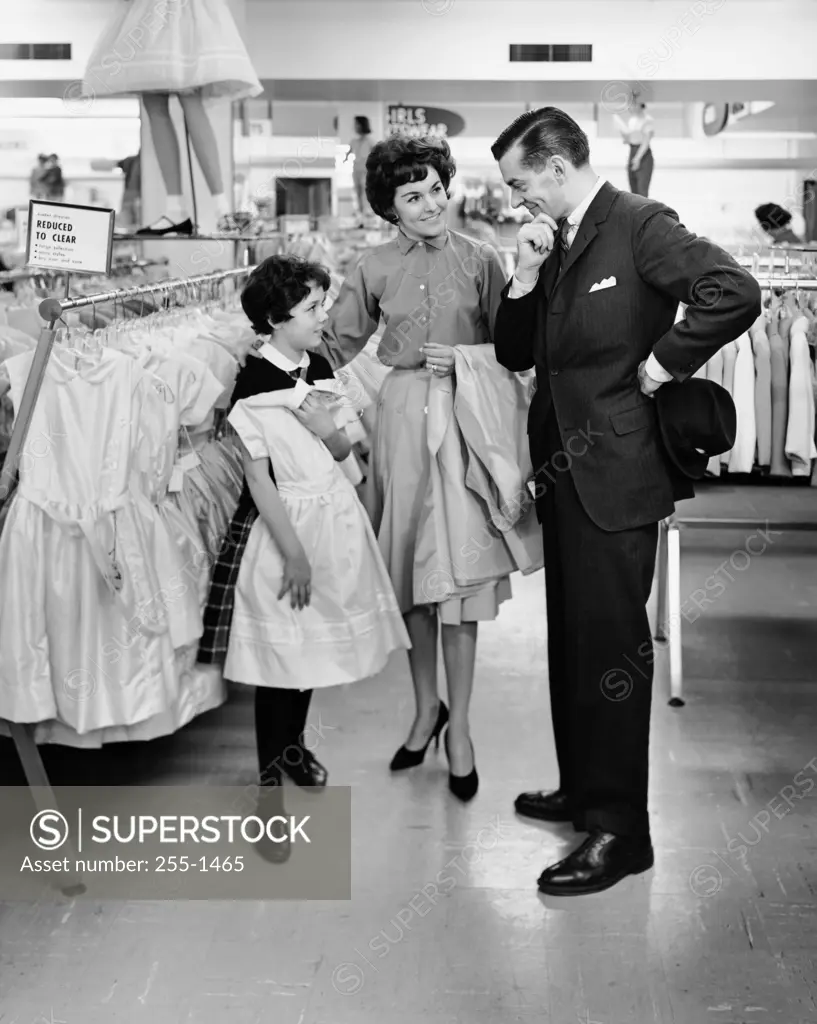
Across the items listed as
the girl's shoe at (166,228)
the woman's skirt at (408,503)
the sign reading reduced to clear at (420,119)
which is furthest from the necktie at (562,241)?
the sign reading reduced to clear at (420,119)

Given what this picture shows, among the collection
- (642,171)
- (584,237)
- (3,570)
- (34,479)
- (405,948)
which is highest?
(642,171)

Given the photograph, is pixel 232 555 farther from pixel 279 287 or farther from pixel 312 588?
pixel 279 287

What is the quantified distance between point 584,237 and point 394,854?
1.54 m

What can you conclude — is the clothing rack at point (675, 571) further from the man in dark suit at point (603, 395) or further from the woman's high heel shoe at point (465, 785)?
the man in dark suit at point (603, 395)

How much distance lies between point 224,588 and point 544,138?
1.33 meters

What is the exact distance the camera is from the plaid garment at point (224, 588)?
3051mm

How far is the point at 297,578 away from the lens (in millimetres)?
2936

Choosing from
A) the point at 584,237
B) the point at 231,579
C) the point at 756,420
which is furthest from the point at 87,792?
the point at 756,420

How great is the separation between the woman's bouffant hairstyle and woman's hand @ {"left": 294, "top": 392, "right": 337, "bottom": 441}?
0.54 meters

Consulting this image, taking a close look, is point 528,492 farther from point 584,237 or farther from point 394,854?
point 394,854

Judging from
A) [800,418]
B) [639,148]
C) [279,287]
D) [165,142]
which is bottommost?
[800,418]

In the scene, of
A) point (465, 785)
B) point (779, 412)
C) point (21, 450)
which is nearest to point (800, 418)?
point (779, 412)

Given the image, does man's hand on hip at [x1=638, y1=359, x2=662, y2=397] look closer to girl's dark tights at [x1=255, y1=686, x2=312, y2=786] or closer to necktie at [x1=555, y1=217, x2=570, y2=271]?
necktie at [x1=555, y1=217, x2=570, y2=271]

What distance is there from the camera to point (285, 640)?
2955 mm
